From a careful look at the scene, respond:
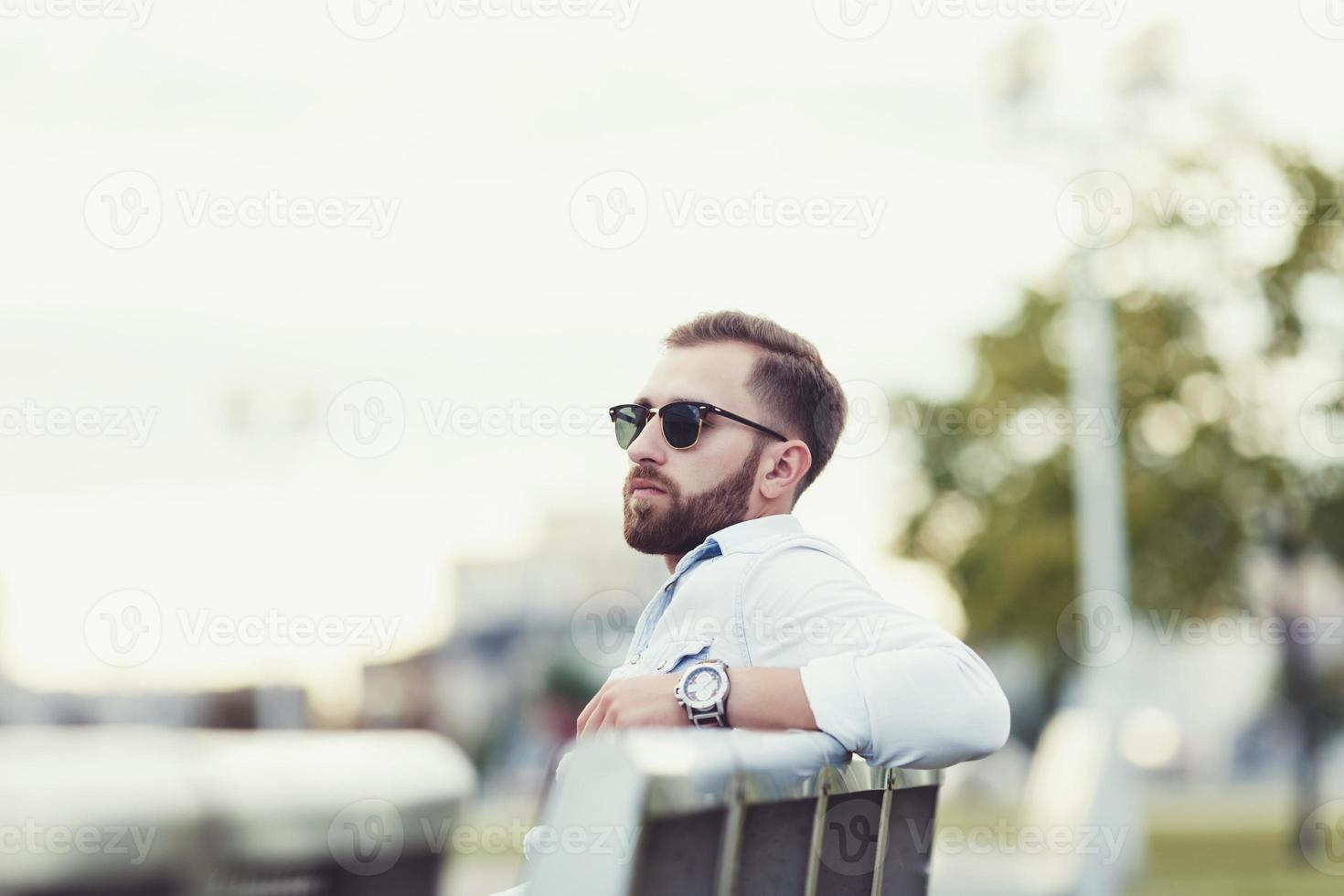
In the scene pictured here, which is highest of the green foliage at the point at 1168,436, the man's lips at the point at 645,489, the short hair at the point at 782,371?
the green foliage at the point at 1168,436

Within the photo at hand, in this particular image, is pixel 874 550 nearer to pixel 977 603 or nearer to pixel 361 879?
pixel 977 603

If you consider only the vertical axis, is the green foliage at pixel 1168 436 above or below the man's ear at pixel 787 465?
above

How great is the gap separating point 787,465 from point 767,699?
87cm

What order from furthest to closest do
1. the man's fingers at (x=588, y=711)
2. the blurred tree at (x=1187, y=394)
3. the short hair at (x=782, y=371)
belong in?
the blurred tree at (x=1187, y=394), the short hair at (x=782, y=371), the man's fingers at (x=588, y=711)

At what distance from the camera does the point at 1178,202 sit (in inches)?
828

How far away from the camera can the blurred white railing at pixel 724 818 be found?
5.46ft

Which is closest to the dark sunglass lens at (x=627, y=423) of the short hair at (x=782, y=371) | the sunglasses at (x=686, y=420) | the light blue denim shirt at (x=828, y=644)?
the sunglasses at (x=686, y=420)

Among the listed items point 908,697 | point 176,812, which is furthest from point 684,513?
point 176,812

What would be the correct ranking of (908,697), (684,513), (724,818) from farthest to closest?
(684,513), (908,697), (724,818)

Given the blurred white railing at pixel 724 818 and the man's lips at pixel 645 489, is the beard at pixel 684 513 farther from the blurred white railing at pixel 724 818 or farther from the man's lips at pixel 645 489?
the blurred white railing at pixel 724 818

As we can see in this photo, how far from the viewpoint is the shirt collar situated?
9.57 ft

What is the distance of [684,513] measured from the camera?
3096 mm

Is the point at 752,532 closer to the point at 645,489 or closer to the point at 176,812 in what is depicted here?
the point at 645,489

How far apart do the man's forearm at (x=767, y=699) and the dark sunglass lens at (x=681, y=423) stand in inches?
31.1
